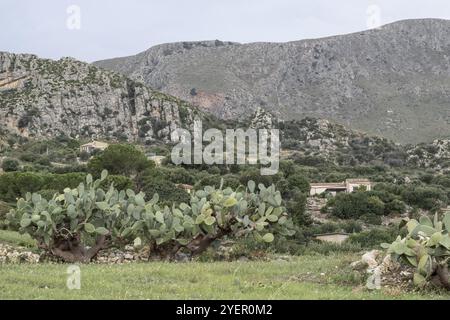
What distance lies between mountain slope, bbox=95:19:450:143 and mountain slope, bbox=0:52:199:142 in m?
31.4

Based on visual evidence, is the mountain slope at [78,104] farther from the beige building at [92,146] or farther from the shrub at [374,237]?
the shrub at [374,237]

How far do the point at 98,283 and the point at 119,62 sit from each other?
6689 inches

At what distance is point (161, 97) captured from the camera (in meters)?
95.5

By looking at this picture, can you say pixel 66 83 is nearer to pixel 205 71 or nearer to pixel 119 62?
pixel 205 71

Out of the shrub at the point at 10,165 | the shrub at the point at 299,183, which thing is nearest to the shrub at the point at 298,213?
the shrub at the point at 299,183

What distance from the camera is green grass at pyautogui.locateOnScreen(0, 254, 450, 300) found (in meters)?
7.91

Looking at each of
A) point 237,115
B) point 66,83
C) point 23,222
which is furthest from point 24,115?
point 23,222

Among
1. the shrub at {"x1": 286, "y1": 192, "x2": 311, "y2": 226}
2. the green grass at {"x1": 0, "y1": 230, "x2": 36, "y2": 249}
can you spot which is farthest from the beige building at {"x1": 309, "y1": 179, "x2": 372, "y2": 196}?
the green grass at {"x1": 0, "y1": 230, "x2": 36, "y2": 249}

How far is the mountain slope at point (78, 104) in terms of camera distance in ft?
277

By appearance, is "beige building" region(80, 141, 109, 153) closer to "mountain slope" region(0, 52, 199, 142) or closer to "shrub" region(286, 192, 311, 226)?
"mountain slope" region(0, 52, 199, 142)

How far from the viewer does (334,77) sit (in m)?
134

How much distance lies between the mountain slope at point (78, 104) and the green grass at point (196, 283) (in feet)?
251

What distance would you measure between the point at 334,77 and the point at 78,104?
65186 millimetres

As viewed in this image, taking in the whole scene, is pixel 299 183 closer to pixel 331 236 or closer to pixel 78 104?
pixel 331 236
